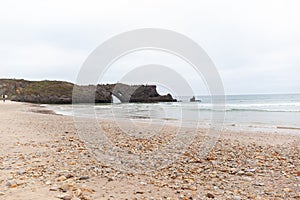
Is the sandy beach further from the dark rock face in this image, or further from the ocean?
the dark rock face

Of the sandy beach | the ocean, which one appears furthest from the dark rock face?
the sandy beach

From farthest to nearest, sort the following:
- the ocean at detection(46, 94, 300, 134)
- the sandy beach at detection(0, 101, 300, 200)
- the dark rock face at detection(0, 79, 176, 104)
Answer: the dark rock face at detection(0, 79, 176, 104)
the ocean at detection(46, 94, 300, 134)
the sandy beach at detection(0, 101, 300, 200)

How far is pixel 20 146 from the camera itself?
6.72 metres

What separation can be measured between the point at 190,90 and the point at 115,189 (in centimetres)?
616

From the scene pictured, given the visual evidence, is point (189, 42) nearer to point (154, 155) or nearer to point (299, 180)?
point (154, 155)

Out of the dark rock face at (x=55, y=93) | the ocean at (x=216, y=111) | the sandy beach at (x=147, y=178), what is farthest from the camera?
the dark rock face at (x=55, y=93)

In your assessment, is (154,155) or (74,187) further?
(154,155)

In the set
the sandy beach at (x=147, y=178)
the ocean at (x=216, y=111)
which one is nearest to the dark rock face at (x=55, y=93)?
the ocean at (x=216, y=111)

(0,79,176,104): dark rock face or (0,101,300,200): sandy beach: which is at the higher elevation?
(0,79,176,104): dark rock face

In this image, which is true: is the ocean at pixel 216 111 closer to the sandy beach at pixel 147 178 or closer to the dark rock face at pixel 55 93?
the sandy beach at pixel 147 178

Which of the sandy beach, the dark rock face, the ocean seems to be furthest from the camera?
the dark rock face

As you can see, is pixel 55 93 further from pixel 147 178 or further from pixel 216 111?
pixel 147 178

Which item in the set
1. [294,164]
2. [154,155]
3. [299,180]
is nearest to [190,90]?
[154,155]

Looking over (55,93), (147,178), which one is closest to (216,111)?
(147,178)
